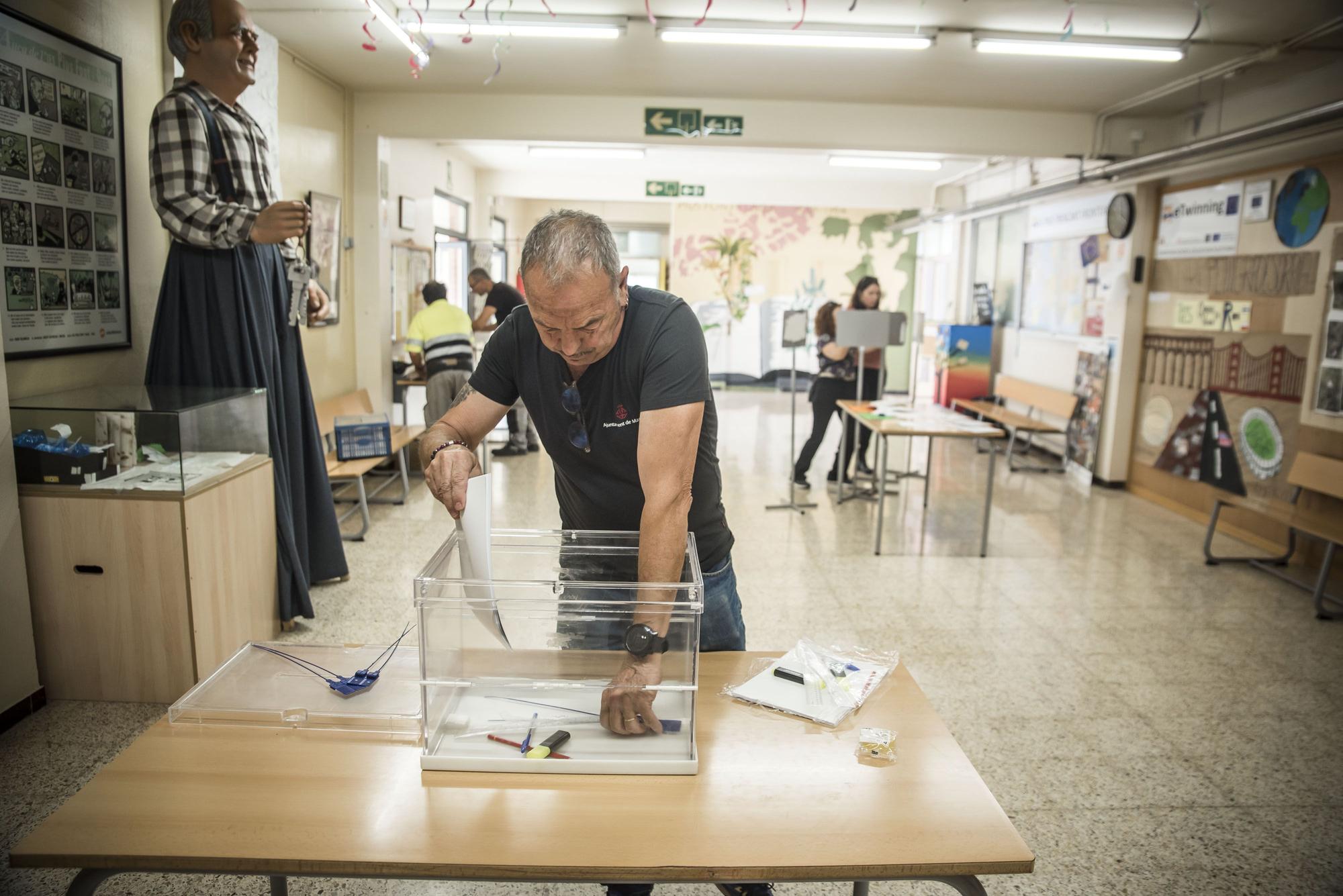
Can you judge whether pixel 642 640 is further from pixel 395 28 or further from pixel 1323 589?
pixel 395 28

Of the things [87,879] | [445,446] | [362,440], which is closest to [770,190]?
[362,440]

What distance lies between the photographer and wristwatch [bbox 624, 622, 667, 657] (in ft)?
4.66

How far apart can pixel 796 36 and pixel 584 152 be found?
4.96m

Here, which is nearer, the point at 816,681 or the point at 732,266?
the point at 816,681

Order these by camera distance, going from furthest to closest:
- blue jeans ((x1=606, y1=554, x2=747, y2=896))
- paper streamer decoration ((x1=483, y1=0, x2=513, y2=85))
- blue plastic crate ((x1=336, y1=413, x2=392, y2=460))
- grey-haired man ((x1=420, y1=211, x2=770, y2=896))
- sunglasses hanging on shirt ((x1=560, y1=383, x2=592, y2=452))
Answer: blue plastic crate ((x1=336, y1=413, x2=392, y2=460)), paper streamer decoration ((x1=483, y1=0, x2=513, y2=85)), blue jeans ((x1=606, y1=554, x2=747, y2=896)), sunglasses hanging on shirt ((x1=560, y1=383, x2=592, y2=452)), grey-haired man ((x1=420, y1=211, x2=770, y2=896))

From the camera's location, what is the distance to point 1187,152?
18.9 feet

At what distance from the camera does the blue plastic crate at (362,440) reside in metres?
5.66

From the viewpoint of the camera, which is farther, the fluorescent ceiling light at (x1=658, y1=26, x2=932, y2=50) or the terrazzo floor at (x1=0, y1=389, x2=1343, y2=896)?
the fluorescent ceiling light at (x1=658, y1=26, x2=932, y2=50)

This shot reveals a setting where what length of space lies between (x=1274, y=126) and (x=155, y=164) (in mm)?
5618

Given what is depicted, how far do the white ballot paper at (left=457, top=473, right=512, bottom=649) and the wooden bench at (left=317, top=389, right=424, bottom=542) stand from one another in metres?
4.03

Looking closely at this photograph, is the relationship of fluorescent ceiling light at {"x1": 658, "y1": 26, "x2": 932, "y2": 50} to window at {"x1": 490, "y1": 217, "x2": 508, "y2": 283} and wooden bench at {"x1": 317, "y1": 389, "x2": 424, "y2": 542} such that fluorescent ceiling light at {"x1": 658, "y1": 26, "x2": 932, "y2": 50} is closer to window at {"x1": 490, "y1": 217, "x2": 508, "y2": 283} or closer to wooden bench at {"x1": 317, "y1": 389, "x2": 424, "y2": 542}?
wooden bench at {"x1": 317, "y1": 389, "x2": 424, "y2": 542}

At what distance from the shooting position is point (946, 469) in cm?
823

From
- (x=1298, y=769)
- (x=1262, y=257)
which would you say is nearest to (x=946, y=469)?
(x=1262, y=257)

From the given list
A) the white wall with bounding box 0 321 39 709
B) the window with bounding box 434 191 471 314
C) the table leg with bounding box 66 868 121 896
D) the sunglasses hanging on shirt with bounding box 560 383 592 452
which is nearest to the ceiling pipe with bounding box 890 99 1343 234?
the sunglasses hanging on shirt with bounding box 560 383 592 452
